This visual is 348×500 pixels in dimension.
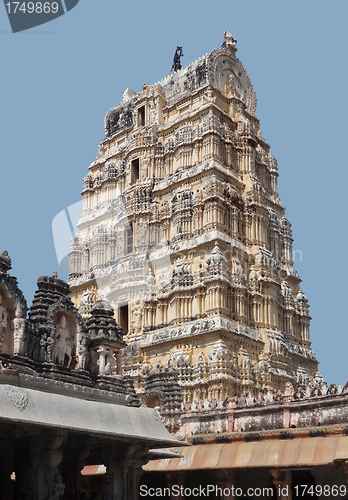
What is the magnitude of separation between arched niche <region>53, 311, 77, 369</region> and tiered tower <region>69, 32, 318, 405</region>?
925cm

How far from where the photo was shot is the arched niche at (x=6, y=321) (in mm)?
18891

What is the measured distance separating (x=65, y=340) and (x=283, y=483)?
329 inches

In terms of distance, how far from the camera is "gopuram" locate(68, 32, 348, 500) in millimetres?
32969

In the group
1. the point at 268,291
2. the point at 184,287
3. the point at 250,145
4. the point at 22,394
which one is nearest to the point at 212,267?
the point at 184,287

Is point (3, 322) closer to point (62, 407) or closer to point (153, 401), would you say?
point (62, 407)

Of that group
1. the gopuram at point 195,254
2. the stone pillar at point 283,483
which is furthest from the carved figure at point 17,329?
the stone pillar at point 283,483

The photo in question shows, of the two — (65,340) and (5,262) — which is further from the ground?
(5,262)

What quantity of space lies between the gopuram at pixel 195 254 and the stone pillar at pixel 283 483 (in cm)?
369

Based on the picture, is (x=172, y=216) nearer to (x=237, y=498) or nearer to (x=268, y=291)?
(x=268, y=291)

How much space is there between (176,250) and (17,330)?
64.8ft

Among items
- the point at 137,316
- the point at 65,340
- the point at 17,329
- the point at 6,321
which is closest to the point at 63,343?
the point at 65,340

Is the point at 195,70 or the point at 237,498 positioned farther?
the point at 195,70

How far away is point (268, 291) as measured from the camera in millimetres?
38156

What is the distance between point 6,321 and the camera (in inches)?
754
